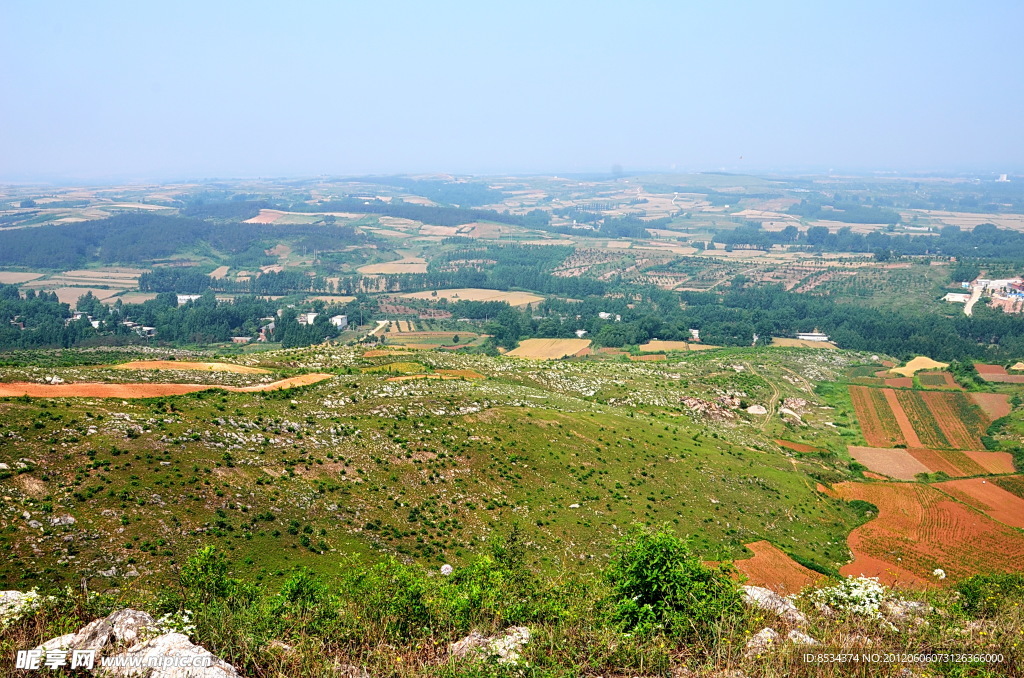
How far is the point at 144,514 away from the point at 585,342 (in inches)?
4114

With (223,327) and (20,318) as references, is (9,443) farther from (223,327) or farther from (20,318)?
(20,318)

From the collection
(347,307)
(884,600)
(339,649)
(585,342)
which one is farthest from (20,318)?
(884,600)

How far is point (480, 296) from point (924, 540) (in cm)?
14412

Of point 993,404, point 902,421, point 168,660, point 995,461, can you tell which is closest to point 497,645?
point 168,660

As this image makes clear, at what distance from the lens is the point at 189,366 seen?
57.2 m

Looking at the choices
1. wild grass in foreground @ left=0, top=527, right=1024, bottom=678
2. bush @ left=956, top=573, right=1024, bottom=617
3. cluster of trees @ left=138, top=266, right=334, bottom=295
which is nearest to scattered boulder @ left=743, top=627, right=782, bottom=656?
wild grass in foreground @ left=0, top=527, right=1024, bottom=678

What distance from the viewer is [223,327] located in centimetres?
13788

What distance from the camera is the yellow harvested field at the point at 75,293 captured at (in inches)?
6506

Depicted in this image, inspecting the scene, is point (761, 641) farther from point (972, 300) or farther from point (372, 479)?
point (972, 300)

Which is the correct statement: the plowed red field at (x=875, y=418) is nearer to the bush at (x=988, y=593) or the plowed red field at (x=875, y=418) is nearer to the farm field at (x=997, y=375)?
the farm field at (x=997, y=375)

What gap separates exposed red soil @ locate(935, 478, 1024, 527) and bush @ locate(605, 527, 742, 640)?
1496 inches

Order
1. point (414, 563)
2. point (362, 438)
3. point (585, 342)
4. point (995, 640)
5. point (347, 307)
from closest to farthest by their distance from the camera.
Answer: point (995, 640) → point (414, 563) → point (362, 438) → point (585, 342) → point (347, 307)

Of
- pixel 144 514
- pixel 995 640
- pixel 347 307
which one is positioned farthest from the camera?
pixel 347 307

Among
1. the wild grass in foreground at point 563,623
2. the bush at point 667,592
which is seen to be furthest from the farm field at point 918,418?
the bush at point 667,592
